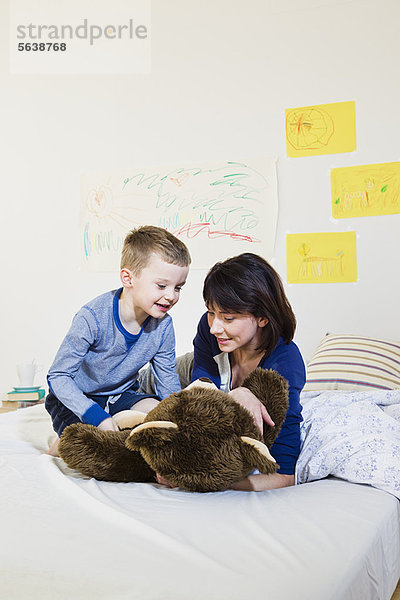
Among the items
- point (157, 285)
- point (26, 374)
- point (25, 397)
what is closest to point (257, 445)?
point (157, 285)

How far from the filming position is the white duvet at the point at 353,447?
1184 millimetres

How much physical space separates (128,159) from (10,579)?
7.96ft

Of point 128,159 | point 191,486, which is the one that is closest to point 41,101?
point 128,159

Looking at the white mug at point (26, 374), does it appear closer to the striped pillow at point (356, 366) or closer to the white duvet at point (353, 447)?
the striped pillow at point (356, 366)

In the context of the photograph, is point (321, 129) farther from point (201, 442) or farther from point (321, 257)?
point (201, 442)

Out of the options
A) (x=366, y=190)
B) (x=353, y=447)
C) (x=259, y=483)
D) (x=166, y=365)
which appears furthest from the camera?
(x=366, y=190)

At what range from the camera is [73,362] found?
1481mm

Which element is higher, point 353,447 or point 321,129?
point 321,129

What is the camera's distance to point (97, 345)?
1537 mm

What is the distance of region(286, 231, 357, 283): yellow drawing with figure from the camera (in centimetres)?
252

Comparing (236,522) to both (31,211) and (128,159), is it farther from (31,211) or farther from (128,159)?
(31,211)

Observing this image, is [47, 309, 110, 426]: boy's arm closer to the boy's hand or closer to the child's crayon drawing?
the boy's hand

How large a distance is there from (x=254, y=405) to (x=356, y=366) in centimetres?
104

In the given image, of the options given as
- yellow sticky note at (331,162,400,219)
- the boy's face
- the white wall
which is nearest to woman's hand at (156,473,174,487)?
the boy's face
